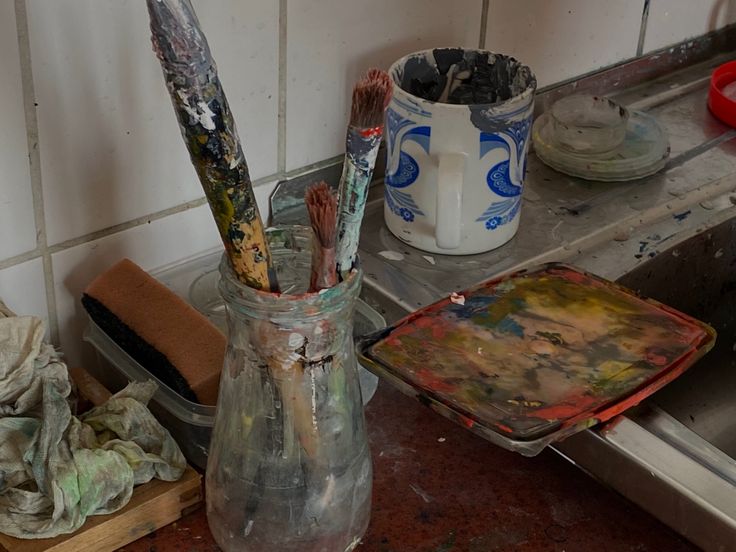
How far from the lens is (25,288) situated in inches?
27.2

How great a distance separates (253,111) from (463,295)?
0.20 metres

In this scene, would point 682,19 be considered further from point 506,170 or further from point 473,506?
point 473,506

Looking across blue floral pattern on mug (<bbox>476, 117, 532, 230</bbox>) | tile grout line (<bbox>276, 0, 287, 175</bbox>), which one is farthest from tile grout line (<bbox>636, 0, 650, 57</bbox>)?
tile grout line (<bbox>276, 0, 287, 175</bbox>)

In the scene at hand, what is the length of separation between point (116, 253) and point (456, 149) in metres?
0.25

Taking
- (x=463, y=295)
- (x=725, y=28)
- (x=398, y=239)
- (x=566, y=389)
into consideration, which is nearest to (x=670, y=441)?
(x=566, y=389)

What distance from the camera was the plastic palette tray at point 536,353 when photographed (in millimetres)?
620

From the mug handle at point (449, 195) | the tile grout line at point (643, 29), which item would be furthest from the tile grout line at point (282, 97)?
the tile grout line at point (643, 29)

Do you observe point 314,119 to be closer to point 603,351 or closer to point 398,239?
point 398,239

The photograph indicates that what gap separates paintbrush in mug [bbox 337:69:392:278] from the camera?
1.63ft

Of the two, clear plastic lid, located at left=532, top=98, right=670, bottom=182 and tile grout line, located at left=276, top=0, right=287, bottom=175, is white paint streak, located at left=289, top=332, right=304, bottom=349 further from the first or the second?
clear plastic lid, located at left=532, top=98, right=670, bottom=182

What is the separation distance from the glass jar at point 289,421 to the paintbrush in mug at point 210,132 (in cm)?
2

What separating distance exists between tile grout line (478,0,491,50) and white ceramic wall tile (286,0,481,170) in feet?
0.04

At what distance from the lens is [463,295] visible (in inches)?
28.5

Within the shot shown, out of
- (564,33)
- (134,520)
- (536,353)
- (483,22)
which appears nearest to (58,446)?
(134,520)
